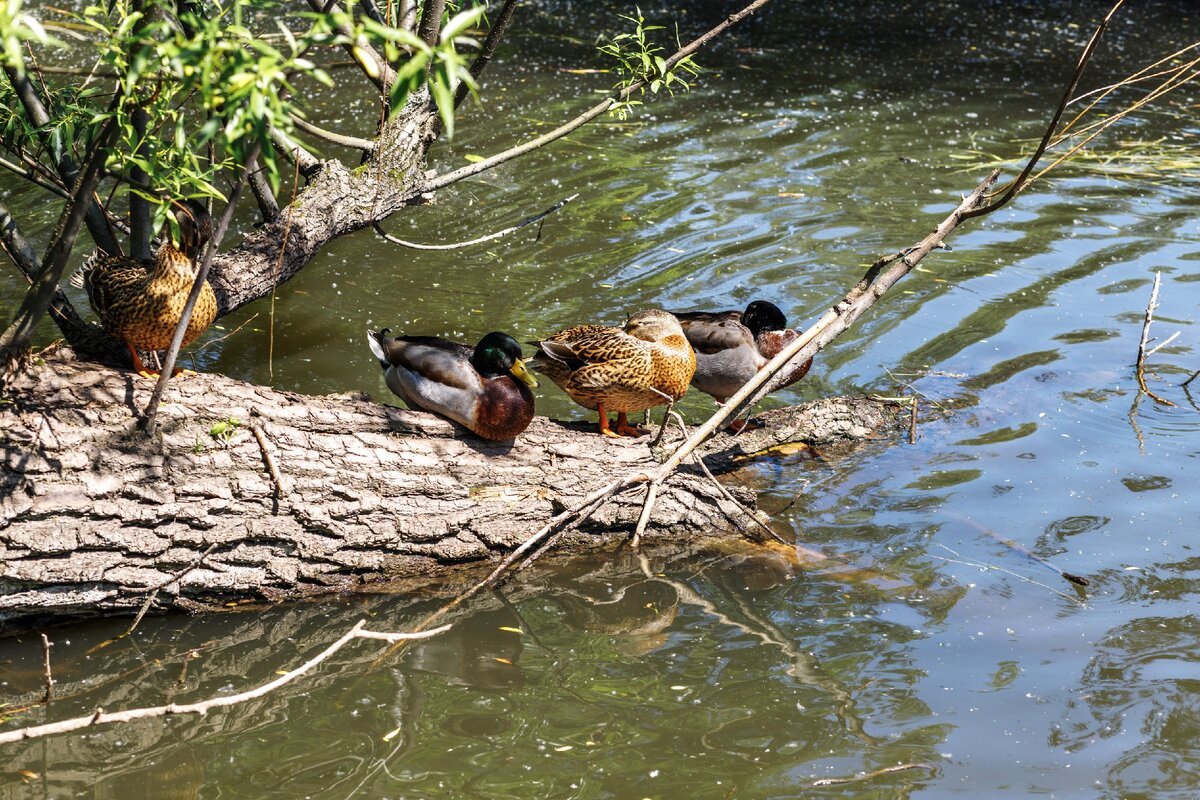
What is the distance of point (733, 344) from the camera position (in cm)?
578

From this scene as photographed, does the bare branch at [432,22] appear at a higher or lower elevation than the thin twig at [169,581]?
higher

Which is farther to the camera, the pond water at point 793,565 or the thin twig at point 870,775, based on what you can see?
the pond water at point 793,565

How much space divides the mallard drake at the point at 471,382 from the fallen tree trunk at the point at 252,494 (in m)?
0.11

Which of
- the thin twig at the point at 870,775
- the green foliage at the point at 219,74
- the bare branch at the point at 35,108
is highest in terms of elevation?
the green foliage at the point at 219,74

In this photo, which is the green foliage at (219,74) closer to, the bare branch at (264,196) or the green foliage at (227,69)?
the green foliage at (227,69)

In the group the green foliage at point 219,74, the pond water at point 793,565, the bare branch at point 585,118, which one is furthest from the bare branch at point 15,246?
the bare branch at point 585,118

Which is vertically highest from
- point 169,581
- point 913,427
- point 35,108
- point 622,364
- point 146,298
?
point 35,108

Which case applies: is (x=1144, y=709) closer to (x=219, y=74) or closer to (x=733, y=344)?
(x=733, y=344)

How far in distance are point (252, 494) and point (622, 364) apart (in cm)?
176

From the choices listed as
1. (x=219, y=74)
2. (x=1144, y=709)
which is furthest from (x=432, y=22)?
(x=1144, y=709)

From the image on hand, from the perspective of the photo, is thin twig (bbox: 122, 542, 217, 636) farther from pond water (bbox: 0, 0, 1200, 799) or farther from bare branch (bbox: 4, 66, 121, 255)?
bare branch (bbox: 4, 66, 121, 255)

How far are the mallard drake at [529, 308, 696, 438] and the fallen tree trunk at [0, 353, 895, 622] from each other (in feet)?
1.10

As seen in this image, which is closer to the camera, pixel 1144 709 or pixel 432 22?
pixel 1144 709

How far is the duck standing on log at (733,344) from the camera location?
577 centimetres
